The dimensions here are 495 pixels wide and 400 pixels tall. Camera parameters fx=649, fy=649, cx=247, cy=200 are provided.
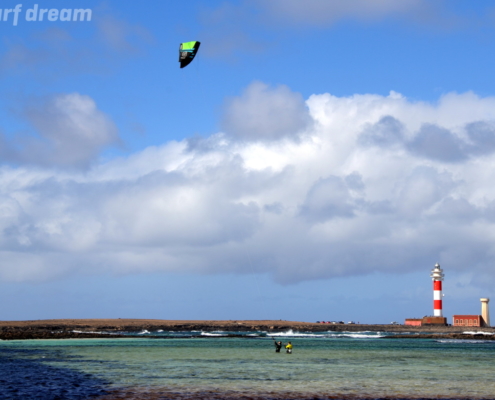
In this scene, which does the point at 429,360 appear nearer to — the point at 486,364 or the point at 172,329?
the point at 486,364

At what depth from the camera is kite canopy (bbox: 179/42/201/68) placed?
42194 millimetres

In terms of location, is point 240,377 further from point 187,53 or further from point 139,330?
point 139,330

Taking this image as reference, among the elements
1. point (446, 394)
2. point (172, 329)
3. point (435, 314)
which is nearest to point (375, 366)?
point (446, 394)

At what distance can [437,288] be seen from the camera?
138125mm

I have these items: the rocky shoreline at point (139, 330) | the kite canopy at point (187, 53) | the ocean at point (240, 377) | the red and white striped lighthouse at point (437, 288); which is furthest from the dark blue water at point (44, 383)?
the red and white striped lighthouse at point (437, 288)

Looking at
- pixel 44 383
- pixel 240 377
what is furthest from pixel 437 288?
pixel 44 383

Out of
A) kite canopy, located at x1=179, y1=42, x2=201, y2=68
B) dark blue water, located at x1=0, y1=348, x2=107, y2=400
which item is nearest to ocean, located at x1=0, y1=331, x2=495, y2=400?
dark blue water, located at x1=0, y1=348, x2=107, y2=400

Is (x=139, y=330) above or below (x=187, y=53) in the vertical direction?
below

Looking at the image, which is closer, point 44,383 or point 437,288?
point 44,383

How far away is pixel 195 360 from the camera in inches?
2078

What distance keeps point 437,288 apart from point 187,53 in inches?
4296

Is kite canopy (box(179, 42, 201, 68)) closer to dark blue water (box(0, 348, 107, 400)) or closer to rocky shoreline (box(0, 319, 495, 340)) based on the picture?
dark blue water (box(0, 348, 107, 400))

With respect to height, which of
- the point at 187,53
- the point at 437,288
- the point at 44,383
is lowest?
the point at 44,383

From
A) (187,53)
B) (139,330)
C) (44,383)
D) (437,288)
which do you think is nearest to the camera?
(44,383)
